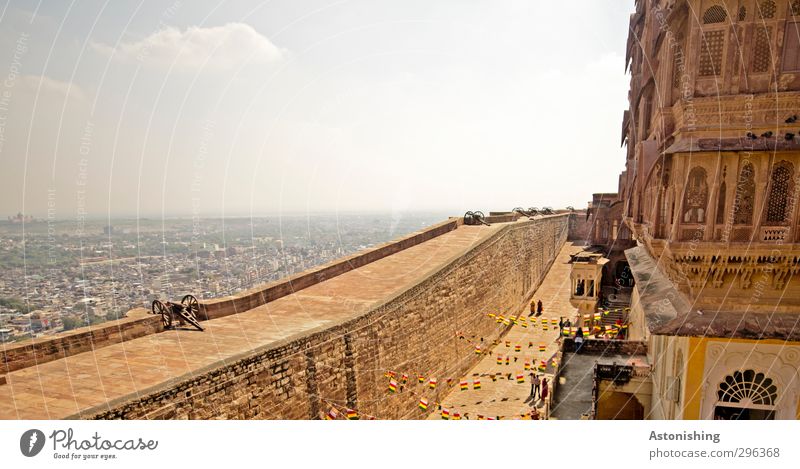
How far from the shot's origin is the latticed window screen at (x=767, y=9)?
20.0 ft

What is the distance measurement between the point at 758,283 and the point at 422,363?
7255 mm

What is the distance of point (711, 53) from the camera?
6.38m

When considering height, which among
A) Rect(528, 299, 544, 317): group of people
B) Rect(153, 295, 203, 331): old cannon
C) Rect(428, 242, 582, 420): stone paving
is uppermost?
Rect(153, 295, 203, 331): old cannon

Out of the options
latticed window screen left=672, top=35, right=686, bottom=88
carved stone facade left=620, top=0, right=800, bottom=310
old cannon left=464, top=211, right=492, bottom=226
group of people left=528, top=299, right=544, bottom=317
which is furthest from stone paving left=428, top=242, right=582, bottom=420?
latticed window screen left=672, top=35, right=686, bottom=88

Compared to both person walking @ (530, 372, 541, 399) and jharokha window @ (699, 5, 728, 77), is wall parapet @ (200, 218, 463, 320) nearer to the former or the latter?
person walking @ (530, 372, 541, 399)

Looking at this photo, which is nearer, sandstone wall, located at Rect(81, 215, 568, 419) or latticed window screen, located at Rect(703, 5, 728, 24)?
sandstone wall, located at Rect(81, 215, 568, 419)

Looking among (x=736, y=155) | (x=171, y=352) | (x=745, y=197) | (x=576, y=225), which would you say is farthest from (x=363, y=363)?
(x=576, y=225)

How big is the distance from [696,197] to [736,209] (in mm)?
536

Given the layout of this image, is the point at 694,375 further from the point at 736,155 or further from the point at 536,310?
the point at 536,310

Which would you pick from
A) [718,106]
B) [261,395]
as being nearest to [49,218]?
[261,395]

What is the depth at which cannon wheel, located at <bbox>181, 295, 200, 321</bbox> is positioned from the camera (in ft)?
28.5

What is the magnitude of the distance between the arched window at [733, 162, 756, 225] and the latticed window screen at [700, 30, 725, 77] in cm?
151

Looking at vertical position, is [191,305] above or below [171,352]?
above

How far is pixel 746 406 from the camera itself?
21.0ft
